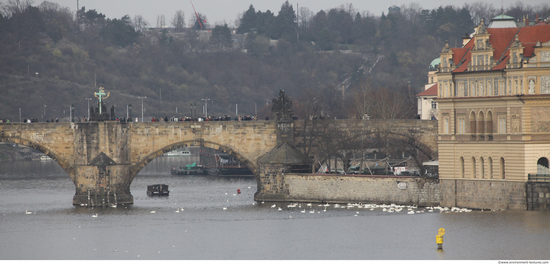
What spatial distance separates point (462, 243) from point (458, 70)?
16975 mm

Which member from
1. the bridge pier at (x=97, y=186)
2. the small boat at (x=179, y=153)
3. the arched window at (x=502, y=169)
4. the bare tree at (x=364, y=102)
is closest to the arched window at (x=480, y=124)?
the arched window at (x=502, y=169)

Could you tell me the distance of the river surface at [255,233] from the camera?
178ft

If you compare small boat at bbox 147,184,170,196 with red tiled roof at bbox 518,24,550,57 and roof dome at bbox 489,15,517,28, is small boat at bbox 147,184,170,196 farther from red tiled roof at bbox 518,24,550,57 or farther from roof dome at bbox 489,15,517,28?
red tiled roof at bbox 518,24,550,57

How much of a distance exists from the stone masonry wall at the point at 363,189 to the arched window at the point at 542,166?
800 cm

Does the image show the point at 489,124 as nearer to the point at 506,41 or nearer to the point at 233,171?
the point at 506,41

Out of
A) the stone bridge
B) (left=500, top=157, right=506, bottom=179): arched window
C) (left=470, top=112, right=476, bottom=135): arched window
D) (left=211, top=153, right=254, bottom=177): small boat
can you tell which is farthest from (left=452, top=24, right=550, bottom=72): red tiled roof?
(left=211, top=153, right=254, bottom=177): small boat

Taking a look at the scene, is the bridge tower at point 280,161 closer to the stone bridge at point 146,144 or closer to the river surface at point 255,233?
the stone bridge at point 146,144

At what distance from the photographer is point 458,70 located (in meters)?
68.8

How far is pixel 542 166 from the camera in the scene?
64062mm

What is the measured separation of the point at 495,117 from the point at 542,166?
14.4 ft

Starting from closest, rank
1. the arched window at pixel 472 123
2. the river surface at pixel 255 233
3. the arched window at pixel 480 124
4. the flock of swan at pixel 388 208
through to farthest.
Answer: the river surface at pixel 255 233 → the arched window at pixel 480 124 → the arched window at pixel 472 123 → the flock of swan at pixel 388 208

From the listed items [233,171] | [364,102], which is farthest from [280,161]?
[233,171]

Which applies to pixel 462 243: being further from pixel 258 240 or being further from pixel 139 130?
pixel 139 130

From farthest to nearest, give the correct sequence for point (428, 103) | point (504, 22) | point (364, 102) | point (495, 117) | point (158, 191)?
point (428, 103)
point (364, 102)
point (158, 191)
point (504, 22)
point (495, 117)
